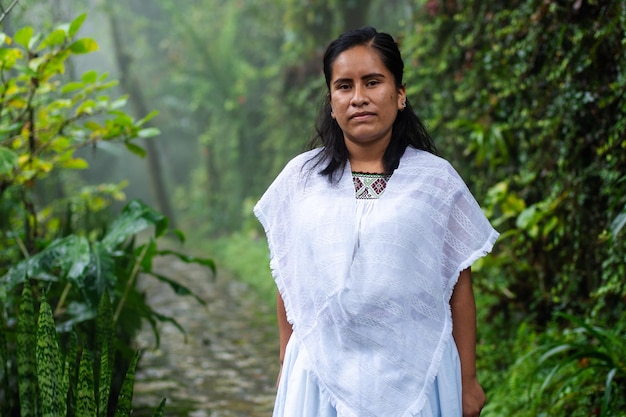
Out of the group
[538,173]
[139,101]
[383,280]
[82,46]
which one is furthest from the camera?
[139,101]

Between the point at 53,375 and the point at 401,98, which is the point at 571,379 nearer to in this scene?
the point at 401,98

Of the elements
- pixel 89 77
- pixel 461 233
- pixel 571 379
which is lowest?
pixel 571 379

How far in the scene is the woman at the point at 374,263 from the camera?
70.6 inches

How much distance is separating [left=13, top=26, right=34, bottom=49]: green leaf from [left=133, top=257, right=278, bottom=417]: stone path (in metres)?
1.86

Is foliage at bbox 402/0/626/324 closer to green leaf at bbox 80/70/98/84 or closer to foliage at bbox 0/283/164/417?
foliage at bbox 0/283/164/417

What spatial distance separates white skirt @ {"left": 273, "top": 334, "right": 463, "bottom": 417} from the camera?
5.98 ft

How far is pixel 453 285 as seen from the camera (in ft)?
6.22

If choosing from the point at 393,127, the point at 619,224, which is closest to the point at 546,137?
the point at 619,224

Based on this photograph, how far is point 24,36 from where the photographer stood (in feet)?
9.76

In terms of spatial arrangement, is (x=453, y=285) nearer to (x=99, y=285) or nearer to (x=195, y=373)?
(x=99, y=285)

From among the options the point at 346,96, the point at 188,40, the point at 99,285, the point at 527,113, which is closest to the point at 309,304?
the point at 346,96

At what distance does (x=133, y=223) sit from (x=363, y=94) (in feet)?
5.74

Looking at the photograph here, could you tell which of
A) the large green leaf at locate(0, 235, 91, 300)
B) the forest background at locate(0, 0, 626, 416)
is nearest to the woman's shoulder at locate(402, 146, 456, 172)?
the forest background at locate(0, 0, 626, 416)

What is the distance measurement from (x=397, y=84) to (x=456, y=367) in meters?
0.83
